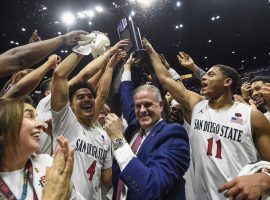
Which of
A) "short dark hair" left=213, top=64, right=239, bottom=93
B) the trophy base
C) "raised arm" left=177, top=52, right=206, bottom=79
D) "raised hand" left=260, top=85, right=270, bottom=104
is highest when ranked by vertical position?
the trophy base

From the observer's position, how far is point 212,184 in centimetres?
292

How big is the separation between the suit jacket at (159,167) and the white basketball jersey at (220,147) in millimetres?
937

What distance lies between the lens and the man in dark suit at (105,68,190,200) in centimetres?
184

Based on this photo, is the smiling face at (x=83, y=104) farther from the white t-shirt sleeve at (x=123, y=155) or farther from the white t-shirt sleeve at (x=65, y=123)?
the white t-shirt sleeve at (x=123, y=155)

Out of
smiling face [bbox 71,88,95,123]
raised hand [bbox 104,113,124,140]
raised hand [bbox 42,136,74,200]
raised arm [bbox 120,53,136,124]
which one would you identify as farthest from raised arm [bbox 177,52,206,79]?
raised hand [bbox 42,136,74,200]

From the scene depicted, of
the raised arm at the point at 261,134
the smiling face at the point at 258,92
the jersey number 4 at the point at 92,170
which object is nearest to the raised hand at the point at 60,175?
the jersey number 4 at the point at 92,170

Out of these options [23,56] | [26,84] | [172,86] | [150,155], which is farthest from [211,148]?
[23,56]

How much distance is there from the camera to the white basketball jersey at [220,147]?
2842mm

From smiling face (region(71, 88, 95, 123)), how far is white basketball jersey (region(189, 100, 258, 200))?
113cm

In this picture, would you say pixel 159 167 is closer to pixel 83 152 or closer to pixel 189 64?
pixel 83 152

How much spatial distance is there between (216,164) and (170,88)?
1.03 m

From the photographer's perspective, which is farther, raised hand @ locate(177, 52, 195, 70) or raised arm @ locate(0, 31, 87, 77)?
raised hand @ locate(177, 52, 195, 70)

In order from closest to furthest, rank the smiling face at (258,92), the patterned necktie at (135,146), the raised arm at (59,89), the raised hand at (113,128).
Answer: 1. the raised hand at (113,128)
2. the patterned necktie at (135,146)
3. the raised arm at (59,89)
4. the smiling face at (258,92)

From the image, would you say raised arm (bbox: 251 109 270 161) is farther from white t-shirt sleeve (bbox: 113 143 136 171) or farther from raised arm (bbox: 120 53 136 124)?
white t-shirt sleeve (bbox: 113 143 136 171)
